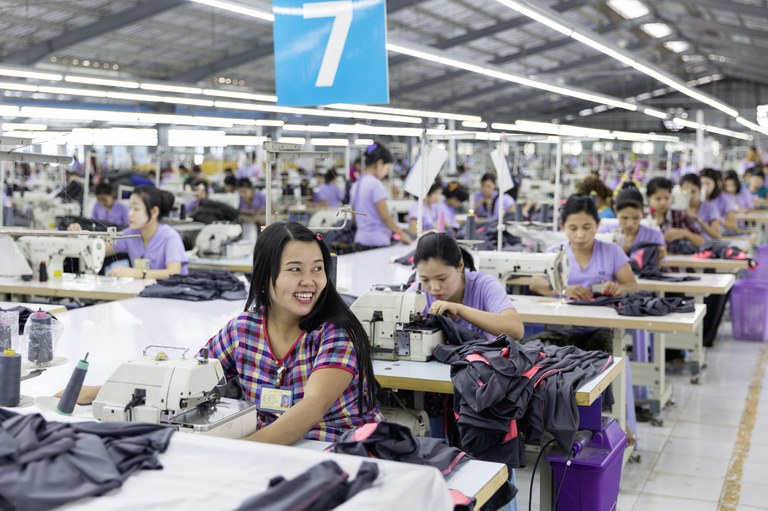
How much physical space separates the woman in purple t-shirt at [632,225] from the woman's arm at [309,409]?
360cm

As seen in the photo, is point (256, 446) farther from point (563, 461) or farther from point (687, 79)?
point (687, 79)

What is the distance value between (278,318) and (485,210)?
8362mm

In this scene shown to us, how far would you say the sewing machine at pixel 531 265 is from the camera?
4312 millimetres

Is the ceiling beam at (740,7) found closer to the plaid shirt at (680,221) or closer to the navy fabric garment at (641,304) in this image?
the plaid shirt at (680,221)

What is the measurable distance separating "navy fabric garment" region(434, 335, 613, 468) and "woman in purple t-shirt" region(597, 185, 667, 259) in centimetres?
295

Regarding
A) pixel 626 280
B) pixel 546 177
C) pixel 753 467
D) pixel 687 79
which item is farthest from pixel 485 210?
pixel 687 79

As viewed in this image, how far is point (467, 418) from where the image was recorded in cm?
267

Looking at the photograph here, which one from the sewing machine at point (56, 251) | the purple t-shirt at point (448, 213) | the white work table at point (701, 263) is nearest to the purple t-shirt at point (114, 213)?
the sewing machine at point (56, 251)

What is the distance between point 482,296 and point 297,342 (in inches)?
45.8

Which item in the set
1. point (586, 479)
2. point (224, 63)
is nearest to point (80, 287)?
point (586, 479)

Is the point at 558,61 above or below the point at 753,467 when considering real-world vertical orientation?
above

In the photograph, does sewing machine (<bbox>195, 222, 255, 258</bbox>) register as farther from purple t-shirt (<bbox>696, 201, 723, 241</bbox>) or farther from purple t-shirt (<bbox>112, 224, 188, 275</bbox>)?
purple t-shirt (<bbox>696, 201, 723, 241</bbox>)

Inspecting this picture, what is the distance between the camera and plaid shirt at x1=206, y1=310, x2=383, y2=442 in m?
2.39

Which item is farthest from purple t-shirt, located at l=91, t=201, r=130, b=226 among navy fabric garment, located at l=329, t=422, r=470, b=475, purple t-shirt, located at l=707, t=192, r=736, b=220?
navy fabric garment, located at l=329, t=422, r=470, b=475
